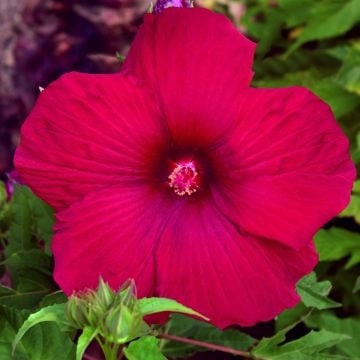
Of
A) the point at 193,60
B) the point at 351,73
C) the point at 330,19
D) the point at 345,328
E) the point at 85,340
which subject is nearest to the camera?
the point at 85,340

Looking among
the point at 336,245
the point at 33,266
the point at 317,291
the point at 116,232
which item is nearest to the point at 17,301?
the point at 33,266

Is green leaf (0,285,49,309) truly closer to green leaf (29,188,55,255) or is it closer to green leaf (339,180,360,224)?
green leaf (29,188,55,255)

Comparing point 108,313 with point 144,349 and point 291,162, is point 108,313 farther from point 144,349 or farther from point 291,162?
point 291,162

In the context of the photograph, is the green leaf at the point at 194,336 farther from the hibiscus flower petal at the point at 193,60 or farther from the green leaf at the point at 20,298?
the hibiscus flower petal at the point at 193,60

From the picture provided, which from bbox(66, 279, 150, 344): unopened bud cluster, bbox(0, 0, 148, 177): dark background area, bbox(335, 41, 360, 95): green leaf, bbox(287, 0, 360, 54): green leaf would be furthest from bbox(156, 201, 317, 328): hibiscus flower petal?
bbox(0, 0, 148, 177): dark background area

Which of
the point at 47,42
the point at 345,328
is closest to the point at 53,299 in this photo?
the point at 345,328

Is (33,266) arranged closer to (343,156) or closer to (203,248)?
(203,248)

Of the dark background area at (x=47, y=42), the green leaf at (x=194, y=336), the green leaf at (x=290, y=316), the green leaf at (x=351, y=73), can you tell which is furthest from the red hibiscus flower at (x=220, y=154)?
the dark background area at (x=47, y=42)
